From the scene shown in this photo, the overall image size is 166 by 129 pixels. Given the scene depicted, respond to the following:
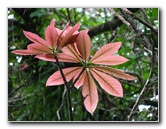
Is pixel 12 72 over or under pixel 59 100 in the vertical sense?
over

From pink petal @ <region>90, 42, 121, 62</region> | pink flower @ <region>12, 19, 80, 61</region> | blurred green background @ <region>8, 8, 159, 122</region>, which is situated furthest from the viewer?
blurred green background @ <region>8, 8, 159, 122</region>

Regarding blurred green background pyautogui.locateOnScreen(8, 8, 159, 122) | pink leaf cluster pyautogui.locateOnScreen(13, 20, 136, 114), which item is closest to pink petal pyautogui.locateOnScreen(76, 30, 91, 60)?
pink leaf cluster pyautogui.locateOnScreen(13, 20, 136, 114)

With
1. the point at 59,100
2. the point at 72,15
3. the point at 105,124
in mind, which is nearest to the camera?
the point at 105,124

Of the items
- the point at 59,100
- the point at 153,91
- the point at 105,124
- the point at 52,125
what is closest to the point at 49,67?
the point at 59,100

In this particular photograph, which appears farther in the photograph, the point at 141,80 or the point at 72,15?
the point at 72,15

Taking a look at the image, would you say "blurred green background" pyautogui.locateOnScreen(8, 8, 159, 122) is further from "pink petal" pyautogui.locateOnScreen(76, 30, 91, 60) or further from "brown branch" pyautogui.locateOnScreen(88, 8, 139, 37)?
"pink petal" pyautogui.locateOnScreen(76, 30, 91, 60)

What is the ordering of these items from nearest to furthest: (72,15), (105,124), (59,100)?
1. (105,124)
2. (59,100)
3. (72,15)
